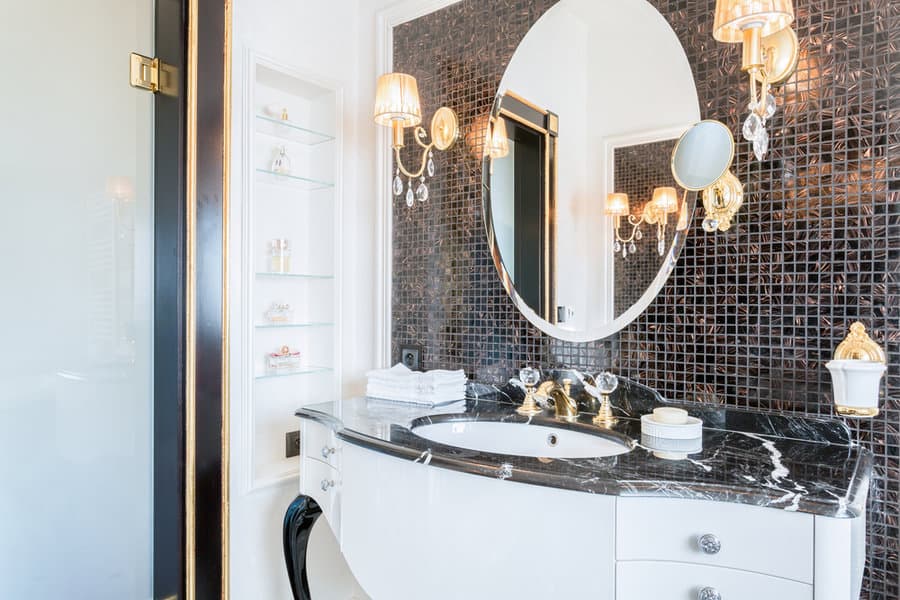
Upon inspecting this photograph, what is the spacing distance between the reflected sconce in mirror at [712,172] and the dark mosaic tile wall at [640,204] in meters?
0.05

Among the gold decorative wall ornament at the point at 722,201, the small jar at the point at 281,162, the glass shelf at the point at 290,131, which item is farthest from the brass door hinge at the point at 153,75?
the gold decorative wall ornament at the point at 722,201

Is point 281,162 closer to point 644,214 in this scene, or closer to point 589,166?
point 589,166

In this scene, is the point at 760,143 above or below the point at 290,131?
below

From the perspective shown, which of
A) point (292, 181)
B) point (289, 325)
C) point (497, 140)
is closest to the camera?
point (497, 140)

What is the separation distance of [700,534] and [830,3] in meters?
1.25

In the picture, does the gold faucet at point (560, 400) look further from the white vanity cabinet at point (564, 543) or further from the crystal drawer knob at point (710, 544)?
the crystal drawer knob at point (710, 544)

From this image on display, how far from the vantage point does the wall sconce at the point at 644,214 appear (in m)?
1.52

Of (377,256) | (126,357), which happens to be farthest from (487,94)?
(126,357)

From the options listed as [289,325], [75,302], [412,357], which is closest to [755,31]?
[412,357]

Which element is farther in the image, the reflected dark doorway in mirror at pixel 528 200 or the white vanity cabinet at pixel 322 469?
the reflected dark doorway in mirror at pixel 528 200

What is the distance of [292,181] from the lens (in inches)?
84.4

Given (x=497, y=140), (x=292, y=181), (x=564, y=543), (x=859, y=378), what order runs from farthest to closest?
(x=292, y=181) → (x=497, y=140) → (x=859, y=378) → (x=564, y=543)

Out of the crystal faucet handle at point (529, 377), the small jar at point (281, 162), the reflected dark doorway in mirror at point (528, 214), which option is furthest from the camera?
the small jar at point (281, 162)

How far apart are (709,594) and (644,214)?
3.16 feet
